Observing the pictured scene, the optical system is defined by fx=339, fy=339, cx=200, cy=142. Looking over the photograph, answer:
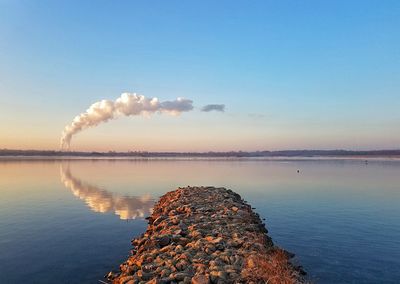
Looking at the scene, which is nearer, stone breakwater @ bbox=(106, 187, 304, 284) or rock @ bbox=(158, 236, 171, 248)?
stone breakwater @ bbox=(106, 187, 304, 284)

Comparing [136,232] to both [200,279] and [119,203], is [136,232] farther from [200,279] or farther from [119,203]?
[200,279]

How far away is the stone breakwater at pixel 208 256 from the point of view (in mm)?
9992

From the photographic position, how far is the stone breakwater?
32.8ft

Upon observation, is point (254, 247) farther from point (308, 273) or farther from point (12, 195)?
point (12, 195)

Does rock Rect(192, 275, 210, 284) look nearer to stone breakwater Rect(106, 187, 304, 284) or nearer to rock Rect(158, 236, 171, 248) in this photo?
stone breakwater Rect(106, 187, 304, 284)

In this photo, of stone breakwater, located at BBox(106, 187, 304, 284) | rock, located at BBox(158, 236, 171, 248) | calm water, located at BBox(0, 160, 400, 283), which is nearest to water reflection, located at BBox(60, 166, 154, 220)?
calm water, located at BBox(0, 160, 400, 283)

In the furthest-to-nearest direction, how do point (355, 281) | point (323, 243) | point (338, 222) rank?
point (338, 222) → point (323, 243) → point (355, 281)

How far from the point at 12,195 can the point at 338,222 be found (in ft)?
96.3

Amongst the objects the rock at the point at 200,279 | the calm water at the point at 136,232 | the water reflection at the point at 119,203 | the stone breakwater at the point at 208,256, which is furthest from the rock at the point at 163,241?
the water reflection at the point at 119,203

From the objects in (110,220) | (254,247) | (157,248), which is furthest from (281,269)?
(110,220)

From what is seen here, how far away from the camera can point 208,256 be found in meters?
11.9

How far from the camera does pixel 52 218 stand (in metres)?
22.6

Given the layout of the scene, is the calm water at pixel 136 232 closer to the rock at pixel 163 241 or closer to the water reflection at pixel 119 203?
the water reflection at pixel 119 203

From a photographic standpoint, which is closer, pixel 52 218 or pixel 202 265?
pixel 202 265
